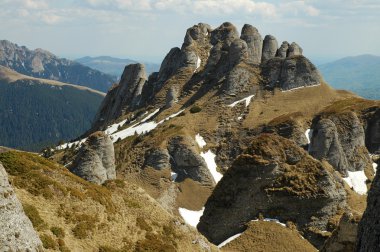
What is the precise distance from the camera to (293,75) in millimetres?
133875

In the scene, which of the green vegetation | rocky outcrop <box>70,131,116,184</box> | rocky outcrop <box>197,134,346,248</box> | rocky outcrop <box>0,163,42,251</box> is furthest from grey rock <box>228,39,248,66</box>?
rocky outcrop <box>0,163,42,251</box>

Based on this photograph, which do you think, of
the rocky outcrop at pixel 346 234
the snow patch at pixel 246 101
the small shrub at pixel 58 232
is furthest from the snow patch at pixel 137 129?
the small shrub at pixel 58 232

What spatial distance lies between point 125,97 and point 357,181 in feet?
348

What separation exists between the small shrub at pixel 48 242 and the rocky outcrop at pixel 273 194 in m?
30.2

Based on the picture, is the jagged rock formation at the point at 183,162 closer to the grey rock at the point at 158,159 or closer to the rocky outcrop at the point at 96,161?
the grey rock at the point at 158,159

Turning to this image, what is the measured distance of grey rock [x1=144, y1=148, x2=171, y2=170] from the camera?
10012 centimetres

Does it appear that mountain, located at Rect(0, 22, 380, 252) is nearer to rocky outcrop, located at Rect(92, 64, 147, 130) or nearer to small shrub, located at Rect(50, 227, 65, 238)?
small shrub, located at Rect(50, 227, 65, 238)

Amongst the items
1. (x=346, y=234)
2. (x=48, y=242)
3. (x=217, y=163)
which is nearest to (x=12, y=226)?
(x=48, y=242)

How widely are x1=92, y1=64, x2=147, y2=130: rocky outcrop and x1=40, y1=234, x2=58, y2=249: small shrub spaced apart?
140921 mm

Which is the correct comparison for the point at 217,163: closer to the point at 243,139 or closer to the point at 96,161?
the point at 243,139

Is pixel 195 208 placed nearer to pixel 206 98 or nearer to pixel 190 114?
pixel 190 114

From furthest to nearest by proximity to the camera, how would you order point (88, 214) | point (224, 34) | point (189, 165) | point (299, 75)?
point (224, 34), point (299, 75), point (189, 165), point (88, 214)

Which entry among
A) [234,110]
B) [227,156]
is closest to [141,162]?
[227,156]

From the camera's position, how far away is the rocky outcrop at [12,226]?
23.1 meters
